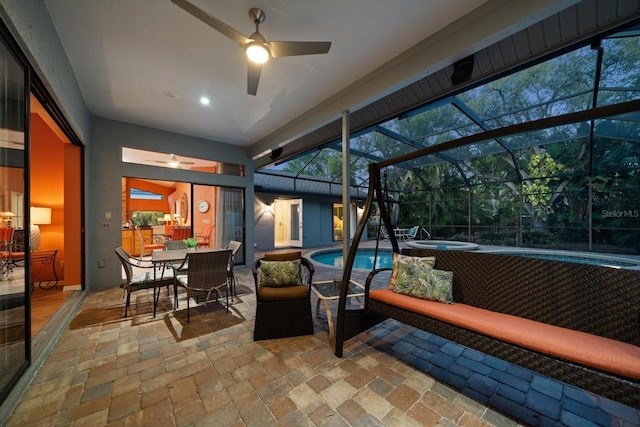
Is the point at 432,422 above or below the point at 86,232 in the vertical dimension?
below

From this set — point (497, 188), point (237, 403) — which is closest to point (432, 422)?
point (237, 403)

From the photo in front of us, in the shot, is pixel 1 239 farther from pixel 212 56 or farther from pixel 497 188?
pixel 497 188

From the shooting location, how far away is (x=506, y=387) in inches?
71.2

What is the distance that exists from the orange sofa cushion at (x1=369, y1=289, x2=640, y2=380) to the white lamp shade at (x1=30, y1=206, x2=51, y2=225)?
18.7ft

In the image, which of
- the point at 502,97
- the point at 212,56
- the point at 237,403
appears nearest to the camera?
the point at 237,403

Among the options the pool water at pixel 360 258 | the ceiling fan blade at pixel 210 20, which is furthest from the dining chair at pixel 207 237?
the ceiling fan blade at pixel 210 20

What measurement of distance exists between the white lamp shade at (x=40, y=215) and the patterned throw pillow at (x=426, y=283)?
5668mm

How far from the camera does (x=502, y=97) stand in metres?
4.38

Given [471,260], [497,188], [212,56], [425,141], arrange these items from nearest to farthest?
[471,260]
[212,56]
[425,141]
[497,188]

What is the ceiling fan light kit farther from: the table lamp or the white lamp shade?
the white lamp shade

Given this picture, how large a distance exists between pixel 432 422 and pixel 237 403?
4.32 feet

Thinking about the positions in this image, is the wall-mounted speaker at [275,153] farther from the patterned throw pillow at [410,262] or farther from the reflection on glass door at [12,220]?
the patterned throw pillow at [410,262]

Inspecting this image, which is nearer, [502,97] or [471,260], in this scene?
[471,260]

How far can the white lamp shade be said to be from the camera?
3779 mm
